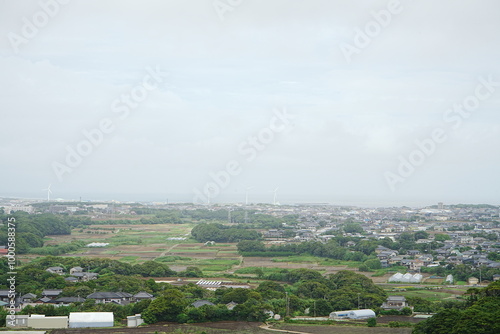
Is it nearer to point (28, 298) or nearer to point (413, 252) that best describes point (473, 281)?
point (413, 252)

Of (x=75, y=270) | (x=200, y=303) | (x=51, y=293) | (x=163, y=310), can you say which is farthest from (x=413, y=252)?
(x=51, y=293)

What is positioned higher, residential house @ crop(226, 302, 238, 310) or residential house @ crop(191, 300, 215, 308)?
residential house @ crop(191, 300, 215, 308)

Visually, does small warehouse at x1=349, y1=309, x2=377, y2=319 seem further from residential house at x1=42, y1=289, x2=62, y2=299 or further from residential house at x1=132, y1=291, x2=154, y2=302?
residential house at x1=42, y1=289, x2=62, y2=299

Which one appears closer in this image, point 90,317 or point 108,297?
point 90,317

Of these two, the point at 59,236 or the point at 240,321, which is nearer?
the point at 240,321

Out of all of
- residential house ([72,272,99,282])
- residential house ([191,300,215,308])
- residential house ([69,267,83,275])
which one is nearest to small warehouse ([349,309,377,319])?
residential house ([191,300,215,308])

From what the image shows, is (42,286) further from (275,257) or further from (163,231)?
(163,231)

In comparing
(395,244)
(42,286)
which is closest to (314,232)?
(395,244)

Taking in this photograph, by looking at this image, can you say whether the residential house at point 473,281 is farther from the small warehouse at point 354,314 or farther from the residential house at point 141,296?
the residential house at point 141,296
